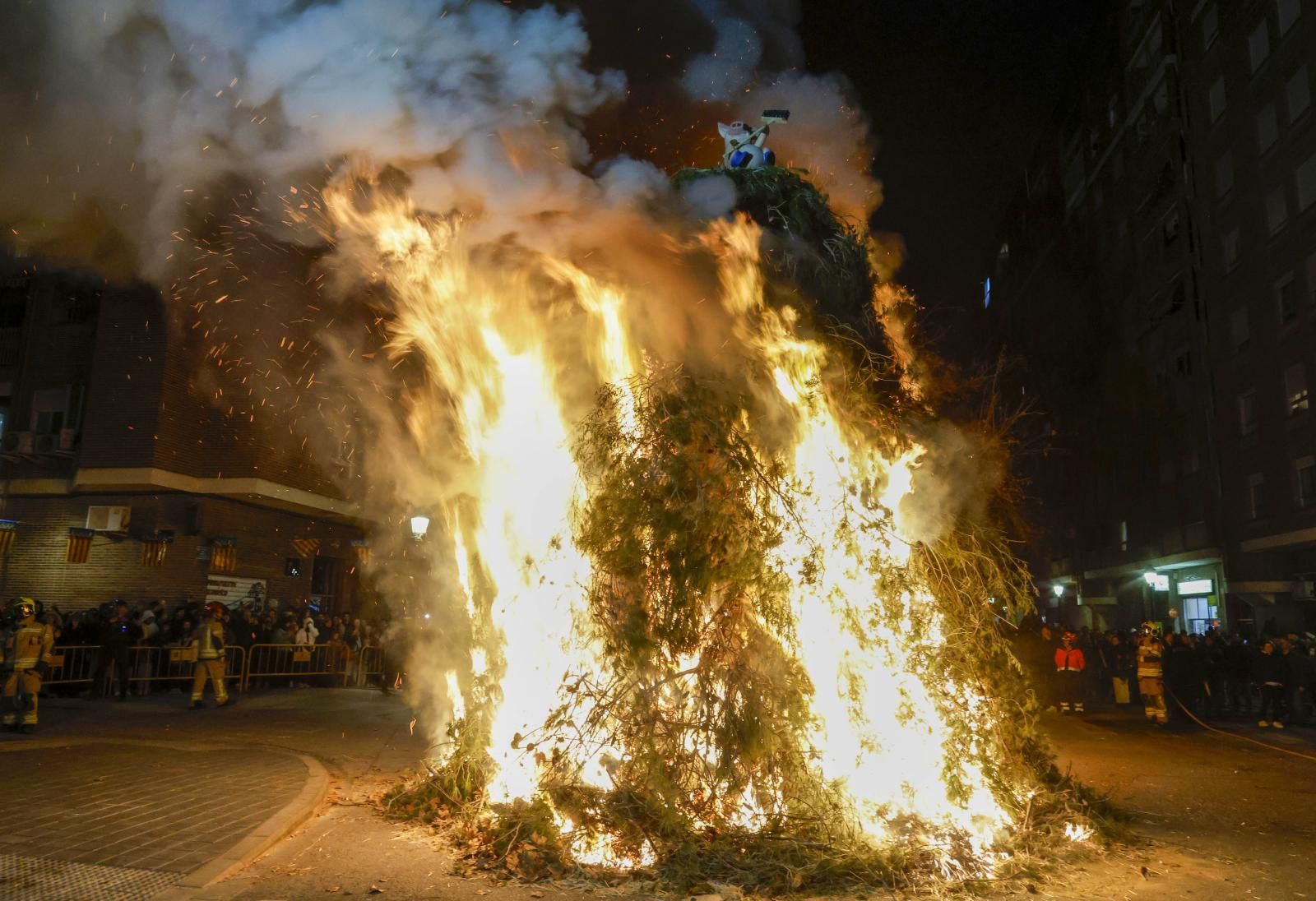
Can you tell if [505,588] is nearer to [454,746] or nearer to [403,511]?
[454,746]

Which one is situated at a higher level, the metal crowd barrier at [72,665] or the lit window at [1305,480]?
the lit window at [1305,480]

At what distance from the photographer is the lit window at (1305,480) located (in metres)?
26.4

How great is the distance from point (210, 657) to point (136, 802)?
7.90 m

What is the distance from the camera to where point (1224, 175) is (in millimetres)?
31500

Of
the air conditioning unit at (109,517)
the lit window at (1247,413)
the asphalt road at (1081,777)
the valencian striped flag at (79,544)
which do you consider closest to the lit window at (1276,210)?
the lit window at (1247,413)

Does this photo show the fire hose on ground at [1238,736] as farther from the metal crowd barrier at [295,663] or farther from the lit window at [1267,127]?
the lit window at [1267,127]

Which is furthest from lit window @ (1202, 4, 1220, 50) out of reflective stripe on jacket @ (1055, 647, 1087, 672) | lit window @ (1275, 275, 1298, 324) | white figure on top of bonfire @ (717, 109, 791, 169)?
white figure on top of bonfire @ (717, 109, 791, 169)

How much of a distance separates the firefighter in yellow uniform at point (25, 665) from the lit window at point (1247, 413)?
1239 inches

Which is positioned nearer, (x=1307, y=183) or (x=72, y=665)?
(x=72, y=665)

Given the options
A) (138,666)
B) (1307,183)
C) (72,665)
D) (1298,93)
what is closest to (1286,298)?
(1307,183)

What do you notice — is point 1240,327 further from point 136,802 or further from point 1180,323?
point 136,802

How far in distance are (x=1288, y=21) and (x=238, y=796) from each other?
32609mm

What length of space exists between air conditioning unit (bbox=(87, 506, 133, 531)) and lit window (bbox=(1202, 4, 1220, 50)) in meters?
35.3

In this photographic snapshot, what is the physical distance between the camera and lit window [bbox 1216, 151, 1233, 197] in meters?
A: 31.1
